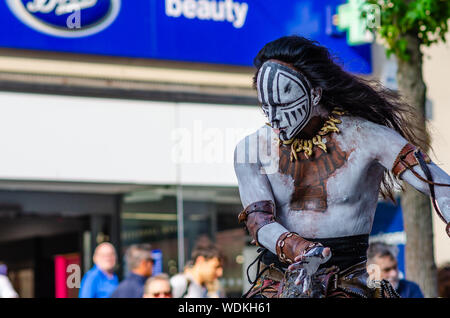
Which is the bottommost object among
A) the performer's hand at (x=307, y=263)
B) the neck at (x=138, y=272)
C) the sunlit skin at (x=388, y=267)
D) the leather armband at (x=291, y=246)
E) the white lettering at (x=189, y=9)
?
the performer's hand at (x=307, y=263)

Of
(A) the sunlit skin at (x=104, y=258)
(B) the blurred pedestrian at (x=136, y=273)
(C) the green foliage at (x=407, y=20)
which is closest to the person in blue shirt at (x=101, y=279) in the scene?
(A) the sunlit skin at (x=104, y=258)

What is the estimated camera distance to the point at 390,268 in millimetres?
7398

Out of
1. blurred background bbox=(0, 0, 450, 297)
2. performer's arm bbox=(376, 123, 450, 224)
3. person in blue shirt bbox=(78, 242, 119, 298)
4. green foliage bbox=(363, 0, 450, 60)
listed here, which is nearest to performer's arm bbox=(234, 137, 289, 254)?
performer's arm bbox=(376, 123, 450, 224)

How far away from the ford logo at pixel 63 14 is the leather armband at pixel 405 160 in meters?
8.03

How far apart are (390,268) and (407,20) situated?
2031 millimetres

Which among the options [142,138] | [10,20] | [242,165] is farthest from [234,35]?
[242,165]

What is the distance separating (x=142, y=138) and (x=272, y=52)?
8.68m

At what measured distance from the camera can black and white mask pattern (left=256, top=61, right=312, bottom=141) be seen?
3562 millimetres

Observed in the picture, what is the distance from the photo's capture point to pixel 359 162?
3635mm

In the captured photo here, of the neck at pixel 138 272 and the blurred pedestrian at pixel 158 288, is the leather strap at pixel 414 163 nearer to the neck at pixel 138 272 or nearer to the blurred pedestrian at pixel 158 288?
the blurred pedestrian at pixel 158 288

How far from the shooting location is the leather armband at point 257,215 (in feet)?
11.6

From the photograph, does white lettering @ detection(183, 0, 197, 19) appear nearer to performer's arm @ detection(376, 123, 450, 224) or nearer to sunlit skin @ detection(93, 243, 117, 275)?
sunlit skin @ detection(93, 243, 117, 275)

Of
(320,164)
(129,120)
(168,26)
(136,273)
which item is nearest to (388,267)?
(136,273)

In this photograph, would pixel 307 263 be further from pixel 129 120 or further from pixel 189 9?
pixel 189 9
